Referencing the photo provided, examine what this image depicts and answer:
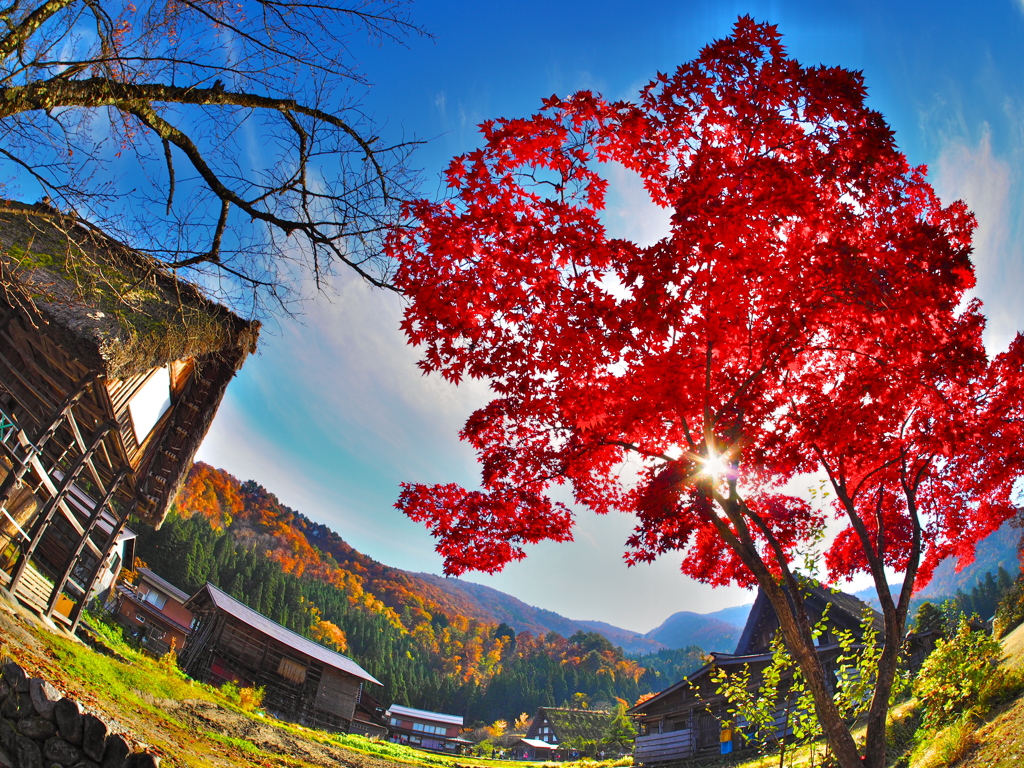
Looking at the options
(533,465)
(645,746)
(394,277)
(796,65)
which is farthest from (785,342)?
(645,746)

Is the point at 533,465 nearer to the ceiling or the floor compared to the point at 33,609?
nearer to the ceiling

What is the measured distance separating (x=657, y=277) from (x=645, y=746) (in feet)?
77.9

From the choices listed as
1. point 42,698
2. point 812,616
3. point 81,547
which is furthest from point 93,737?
point 812,616

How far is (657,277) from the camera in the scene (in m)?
4.75

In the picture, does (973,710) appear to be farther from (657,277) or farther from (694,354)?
(657,277)

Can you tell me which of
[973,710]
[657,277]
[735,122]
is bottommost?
[973,710]

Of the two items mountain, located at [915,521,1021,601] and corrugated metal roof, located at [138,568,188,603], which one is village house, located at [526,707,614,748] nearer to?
corrugated metal roof, located at [138,568,188,603]

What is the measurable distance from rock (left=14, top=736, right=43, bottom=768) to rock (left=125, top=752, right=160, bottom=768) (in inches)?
34.7

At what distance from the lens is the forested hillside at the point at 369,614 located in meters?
46.8

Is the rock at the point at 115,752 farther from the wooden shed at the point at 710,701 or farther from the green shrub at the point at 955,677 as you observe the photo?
the wooden shed at the point at 710,701

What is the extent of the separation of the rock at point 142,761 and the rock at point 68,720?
62 centimetres

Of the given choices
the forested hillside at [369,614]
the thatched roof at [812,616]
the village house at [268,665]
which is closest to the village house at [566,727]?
the forested hillside at [369,614]

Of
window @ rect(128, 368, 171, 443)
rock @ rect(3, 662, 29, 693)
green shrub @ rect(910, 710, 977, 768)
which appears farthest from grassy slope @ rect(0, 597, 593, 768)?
green shrub @ rect(910, 710, 977, 768)

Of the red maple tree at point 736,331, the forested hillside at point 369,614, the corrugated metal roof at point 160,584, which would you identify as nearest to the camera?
the red maple tree at point 736,331
